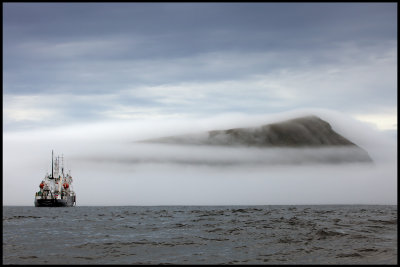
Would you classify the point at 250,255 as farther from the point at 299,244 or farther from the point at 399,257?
the point at 399,257

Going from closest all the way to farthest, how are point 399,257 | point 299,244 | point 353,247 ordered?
point 399,257, point 353,247, point 299,244

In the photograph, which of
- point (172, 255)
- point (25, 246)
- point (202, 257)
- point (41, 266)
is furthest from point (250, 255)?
point (25, 246)

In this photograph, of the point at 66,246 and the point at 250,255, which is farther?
the point at 66,246

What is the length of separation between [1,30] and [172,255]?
1828cm

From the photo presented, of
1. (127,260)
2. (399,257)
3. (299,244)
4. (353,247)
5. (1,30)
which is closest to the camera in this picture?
(1,30)

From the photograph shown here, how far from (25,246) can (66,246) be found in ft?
11.6

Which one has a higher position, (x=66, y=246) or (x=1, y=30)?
(x=1, y=30)

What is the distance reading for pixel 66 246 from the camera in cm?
3559

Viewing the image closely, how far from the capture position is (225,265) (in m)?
26.0

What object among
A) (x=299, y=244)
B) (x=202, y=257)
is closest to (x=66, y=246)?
(x=202, y=257)

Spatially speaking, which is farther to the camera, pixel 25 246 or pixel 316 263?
pixel 25 246

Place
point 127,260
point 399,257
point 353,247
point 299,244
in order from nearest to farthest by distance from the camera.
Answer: point 399,257, point 127,260, point 353,247, point 299,244

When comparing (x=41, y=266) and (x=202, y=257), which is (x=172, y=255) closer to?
(x=202, y=257)

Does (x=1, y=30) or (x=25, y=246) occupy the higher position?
(x=1, y=30)
